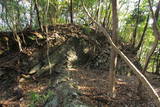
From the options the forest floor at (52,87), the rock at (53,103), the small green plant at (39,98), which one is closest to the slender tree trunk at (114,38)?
the forest floor at (52,87)

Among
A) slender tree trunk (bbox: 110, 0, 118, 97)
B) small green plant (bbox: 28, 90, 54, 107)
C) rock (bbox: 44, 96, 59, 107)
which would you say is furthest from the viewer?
small green plant (bbox: 28, 90, 54, 107)

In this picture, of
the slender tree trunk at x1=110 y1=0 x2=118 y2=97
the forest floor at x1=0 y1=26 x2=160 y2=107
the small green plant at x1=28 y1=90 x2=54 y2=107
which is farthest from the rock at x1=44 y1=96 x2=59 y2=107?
the slender tree trunk at x1=110 y1=0 x2=118 y2=97

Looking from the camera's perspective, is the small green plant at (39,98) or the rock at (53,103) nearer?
the rock at (53,103)

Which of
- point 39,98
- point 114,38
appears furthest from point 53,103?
point 114,38

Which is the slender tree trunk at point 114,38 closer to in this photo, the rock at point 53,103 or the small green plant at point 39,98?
the rock at point 53,103

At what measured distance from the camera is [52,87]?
7809 millimetres

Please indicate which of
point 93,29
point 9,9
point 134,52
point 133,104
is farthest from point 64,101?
point 134,52

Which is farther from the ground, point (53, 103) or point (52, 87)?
point (52, 87)

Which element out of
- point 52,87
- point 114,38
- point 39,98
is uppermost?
point 114,38

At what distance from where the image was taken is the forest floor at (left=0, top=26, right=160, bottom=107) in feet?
20.8

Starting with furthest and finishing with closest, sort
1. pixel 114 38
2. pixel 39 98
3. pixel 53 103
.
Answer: pixel 39 98 → pixel 53 103 → pixel 114 38

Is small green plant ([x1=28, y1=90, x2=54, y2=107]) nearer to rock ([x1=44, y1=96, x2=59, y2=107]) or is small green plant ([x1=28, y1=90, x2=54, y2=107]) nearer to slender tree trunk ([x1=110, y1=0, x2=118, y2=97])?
rock ([x1=44, y1=96, x2=59, y2=107])

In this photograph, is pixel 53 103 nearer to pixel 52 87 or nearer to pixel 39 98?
→ pixel 39 98

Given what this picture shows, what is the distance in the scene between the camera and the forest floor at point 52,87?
6.35 m
